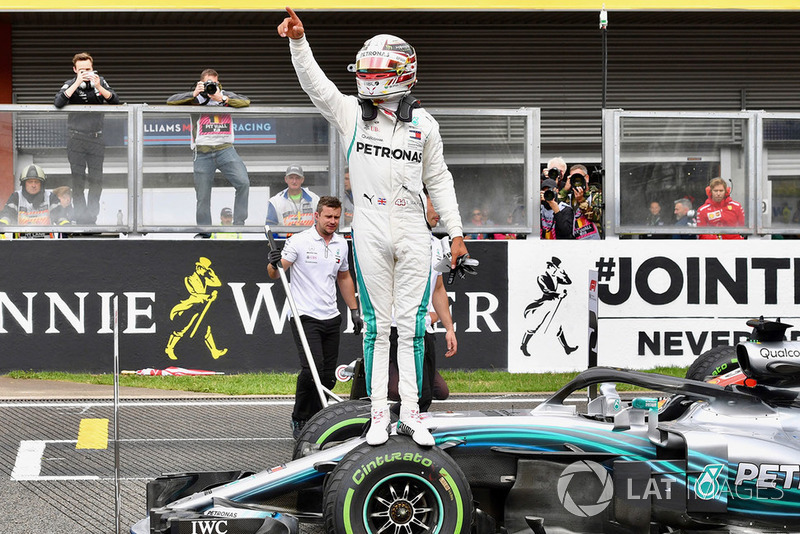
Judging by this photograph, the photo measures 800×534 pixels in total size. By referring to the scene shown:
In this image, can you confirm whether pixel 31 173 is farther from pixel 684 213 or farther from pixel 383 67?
pixel 684 213

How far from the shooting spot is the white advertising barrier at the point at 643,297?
37.7 feet

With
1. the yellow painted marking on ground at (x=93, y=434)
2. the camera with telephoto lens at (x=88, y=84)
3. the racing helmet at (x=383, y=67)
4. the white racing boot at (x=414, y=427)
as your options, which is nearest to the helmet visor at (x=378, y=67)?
the racing helmet at (x=383, y=67)

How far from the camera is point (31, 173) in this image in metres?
11.2

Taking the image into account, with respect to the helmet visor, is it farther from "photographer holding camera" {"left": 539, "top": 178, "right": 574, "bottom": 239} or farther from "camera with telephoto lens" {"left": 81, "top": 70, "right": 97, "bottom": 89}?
"camera with telephoto lens" {"left": 81, "top": 70, "right": 97, "bottom": 89}

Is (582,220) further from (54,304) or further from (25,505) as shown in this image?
(25,505)

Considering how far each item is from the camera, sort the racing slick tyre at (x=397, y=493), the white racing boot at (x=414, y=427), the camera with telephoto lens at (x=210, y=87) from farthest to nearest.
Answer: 1. the camera with telephoto lens at (x=210, y=87)
2. the white racing boot at (x=414, y=427)
3. the racing slick tyre at (x=397, y=493)

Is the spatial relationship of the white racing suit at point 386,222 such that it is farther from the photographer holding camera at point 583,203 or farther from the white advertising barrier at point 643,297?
the photographer holding camera at point 583,203

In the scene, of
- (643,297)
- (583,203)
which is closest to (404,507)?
(643,297)

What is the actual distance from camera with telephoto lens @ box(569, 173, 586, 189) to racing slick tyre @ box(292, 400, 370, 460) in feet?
23.2

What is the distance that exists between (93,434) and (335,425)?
3217 millimetres

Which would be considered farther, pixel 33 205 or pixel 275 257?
pixel 33 205

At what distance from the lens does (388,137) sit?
18.3ft

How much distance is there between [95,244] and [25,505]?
204 inches

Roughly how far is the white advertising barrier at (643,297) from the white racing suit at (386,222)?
19.5ft
